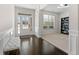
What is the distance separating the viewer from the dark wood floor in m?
1.32

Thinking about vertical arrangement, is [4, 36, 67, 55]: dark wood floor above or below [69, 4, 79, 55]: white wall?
below

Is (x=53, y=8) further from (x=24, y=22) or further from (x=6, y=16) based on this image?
(x=6, y=16)

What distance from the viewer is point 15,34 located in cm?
140

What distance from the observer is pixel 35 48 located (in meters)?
1.39

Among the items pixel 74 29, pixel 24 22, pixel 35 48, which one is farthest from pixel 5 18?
pixel 74 29

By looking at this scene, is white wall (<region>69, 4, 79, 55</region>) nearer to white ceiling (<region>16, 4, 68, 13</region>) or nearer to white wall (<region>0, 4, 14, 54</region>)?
white ceiling (<region>16, 4, 68, 13</region>)

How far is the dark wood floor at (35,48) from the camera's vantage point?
1322 mm

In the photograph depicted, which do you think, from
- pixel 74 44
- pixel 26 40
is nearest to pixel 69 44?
pixel 74 44

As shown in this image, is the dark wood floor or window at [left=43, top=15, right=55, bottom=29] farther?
window at [left=43, top=15, right=55, bottom=29]

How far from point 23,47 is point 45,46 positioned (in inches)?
14.3

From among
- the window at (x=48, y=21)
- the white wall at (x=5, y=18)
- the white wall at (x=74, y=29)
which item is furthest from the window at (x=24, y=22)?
the white wall at (x=74, y=29)

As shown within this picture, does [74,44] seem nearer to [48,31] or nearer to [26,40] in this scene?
[48,31]

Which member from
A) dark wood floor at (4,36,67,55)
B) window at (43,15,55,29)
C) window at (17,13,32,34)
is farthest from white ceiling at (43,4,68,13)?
dark wood floor at (4,36,67,55)

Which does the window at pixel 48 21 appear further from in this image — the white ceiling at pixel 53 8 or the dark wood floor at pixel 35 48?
the dark wood floor at pixel 35 48
